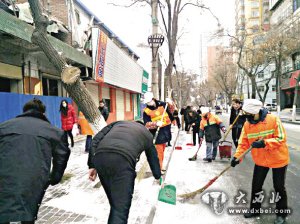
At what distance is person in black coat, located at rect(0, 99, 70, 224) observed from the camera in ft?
7.41

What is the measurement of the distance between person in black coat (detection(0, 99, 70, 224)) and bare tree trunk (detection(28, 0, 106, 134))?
2.34 m

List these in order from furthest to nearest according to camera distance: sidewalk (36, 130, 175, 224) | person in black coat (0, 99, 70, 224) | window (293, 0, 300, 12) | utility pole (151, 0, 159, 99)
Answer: window (293, 0, 300, 12) → utility pole (151, 0, 159, 99) → sidewalk (36, 130, 175, 224) → person in black coat (0, 99, 70, 224)

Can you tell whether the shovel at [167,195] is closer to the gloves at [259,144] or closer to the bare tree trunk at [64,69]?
the gloves at [259,144]

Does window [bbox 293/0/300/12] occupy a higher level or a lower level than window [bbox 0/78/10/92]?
higher

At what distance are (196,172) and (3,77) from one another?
22.5ft

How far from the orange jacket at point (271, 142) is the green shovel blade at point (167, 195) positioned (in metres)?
1.23

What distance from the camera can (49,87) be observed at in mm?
12031

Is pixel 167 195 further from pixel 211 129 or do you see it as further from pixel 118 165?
pixel 211 129

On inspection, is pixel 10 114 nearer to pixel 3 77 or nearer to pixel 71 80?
pixel 3 77

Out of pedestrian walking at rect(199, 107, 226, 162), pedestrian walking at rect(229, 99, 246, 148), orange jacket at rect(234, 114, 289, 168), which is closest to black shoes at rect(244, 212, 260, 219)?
orange jacket at rect(234, 114, 289, 168)

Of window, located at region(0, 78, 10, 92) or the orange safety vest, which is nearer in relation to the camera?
the orange safety vest

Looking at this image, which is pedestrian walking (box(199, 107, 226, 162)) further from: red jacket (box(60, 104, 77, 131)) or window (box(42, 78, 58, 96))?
window (box(42, 78, 58, 96))

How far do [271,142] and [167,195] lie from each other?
5.08 ft

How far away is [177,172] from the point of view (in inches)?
244
